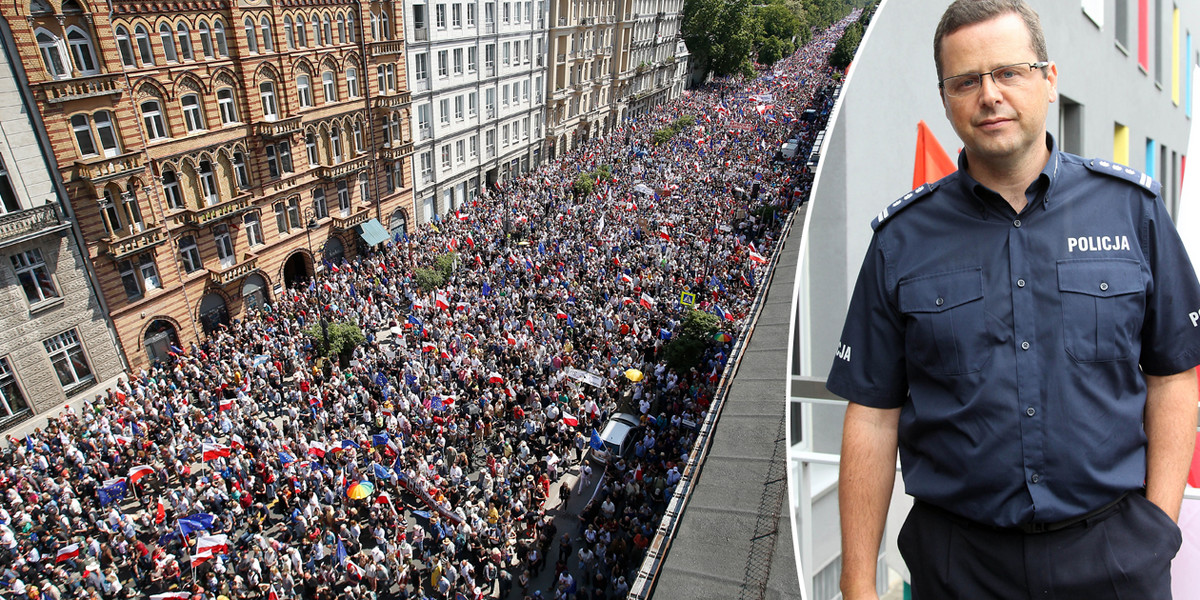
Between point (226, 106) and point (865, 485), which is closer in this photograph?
point (865, 485)

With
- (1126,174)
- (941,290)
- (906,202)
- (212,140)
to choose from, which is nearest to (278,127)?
(212,140)

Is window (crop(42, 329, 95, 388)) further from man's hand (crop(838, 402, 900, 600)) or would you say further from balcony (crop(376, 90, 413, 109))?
man's hand (crop(838, 402, 900, 600))

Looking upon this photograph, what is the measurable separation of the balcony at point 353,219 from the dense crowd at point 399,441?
1850 mm

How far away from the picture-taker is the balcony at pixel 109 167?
23.0 m

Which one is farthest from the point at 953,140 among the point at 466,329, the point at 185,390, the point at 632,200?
the point at 632,200

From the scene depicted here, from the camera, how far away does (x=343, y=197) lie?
1371 inches

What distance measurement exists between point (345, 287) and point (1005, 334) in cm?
2982

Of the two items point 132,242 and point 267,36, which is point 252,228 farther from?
point 267,36

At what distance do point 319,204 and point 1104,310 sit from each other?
115 ft

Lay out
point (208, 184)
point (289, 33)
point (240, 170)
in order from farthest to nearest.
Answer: point (289, 33) → point (240, 170) → point (208, 184)

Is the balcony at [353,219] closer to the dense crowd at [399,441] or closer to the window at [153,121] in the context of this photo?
the dense crowd at [399,441]

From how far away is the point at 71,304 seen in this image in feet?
77.7

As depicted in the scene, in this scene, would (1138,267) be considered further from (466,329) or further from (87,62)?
(87,62)

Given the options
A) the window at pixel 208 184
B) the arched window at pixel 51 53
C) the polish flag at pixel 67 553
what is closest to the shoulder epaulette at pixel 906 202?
the polish flag at pixel 67 553
